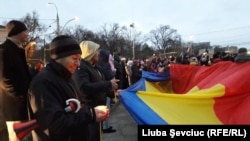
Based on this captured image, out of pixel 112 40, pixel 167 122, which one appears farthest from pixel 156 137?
pixel 112 40

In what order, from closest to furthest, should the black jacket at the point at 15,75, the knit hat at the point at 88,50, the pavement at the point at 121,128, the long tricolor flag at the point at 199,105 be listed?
the black jacket at the point at 15,75
the knit hat at the point at 88,50
the long tricolor flag at the point at 199,105
the pavement at the point at 121,128

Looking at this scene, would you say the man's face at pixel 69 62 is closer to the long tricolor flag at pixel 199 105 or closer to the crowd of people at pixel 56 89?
the crowd of people at pixel 56 89

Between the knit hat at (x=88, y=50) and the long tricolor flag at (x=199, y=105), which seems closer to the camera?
the knit hat at (x=88, y=50)

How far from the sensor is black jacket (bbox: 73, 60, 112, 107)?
441cm

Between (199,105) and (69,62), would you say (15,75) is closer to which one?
(69,62)

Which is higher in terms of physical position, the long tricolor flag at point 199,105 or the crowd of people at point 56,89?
the crowd of people at point 56,89

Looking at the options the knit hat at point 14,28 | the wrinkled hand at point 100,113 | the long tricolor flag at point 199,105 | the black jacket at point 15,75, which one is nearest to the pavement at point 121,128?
the long tricolor flag at point 199,105

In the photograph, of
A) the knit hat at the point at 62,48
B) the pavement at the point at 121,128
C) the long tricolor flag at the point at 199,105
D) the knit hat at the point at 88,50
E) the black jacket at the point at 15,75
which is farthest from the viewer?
the pavement at the point at 121,128

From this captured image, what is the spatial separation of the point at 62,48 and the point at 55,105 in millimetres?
466

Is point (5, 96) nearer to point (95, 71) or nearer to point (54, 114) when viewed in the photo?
point (95, 71)

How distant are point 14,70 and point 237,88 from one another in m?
2.93

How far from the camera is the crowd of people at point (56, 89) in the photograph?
2.68 m

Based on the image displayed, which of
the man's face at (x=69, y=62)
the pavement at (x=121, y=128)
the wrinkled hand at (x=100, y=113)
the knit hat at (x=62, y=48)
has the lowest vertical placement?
the pavement at (x=121, y=128)

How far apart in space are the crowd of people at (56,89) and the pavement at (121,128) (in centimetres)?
146
